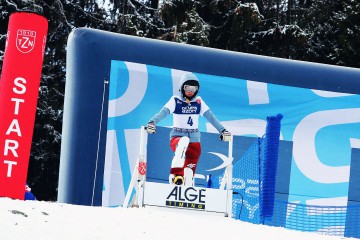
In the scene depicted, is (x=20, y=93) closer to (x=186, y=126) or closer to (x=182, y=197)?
(x=186, y=126)

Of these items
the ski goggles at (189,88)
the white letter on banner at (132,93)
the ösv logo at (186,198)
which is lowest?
the ösv logo at (186,198)

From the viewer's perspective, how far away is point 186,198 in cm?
793

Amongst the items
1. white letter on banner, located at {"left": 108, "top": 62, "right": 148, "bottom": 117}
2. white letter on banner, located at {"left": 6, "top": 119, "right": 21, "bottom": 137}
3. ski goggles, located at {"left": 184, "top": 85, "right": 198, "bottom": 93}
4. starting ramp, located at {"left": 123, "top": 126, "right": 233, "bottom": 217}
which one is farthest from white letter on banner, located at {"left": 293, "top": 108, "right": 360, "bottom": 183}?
white letter on banner, located at {"left": 6, "top": 119, "right": 21, "bottom": 137}

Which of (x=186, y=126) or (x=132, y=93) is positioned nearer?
(x=186, y=126)

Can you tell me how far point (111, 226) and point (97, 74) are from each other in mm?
4999

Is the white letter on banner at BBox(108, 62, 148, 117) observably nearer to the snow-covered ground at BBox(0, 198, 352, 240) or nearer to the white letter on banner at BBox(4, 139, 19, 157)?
the white letter on banner at BBox(4, 139, 19, 157)

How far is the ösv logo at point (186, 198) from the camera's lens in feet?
25.9

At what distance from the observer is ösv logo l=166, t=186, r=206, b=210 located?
25.9 ft

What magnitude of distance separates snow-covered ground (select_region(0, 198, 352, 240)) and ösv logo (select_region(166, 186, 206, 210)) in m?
0.48

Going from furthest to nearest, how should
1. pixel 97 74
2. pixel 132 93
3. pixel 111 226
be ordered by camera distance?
1. pixel 132 93
2. pixel 97 74
3. pixel 111 226

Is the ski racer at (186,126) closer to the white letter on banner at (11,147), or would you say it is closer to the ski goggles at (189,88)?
the ski goggles at (189,88)

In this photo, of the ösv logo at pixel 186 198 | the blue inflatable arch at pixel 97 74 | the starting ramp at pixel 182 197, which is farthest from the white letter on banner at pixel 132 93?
the ösv logo at pixel 186 198

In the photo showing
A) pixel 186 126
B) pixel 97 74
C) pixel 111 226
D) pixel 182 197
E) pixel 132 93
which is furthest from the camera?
pixel 132 93

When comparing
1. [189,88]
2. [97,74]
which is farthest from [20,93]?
[97,74]
